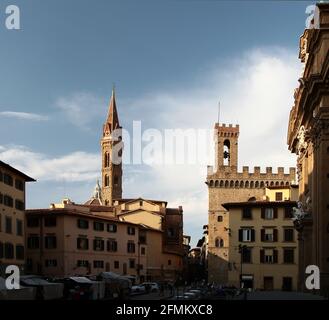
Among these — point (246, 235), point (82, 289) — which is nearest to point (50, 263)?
point (246, 235)

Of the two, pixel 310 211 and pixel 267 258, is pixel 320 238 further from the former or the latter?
pixel 267 258

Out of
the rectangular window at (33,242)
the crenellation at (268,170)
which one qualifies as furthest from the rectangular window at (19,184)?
the crenellation at (268,170)

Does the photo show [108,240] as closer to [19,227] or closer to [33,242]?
[33,242]

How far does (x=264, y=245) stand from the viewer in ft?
282

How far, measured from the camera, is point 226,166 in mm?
119312

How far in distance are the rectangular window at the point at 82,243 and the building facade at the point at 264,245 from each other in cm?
1854

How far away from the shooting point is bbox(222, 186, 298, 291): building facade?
84750 mm

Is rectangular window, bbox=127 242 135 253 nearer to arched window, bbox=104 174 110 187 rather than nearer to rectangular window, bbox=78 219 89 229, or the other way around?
rectangular window, bbox=78 219 89 229

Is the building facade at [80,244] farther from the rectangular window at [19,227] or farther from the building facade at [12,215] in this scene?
the rectangular window at [19,227]

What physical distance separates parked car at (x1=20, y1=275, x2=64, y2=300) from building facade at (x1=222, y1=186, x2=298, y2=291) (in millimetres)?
39250

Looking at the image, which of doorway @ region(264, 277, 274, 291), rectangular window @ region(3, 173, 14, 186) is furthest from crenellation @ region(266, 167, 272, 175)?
rectangular window @ region(3, 173, 14, 186)

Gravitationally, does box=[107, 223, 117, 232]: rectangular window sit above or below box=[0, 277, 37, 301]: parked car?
A: above
